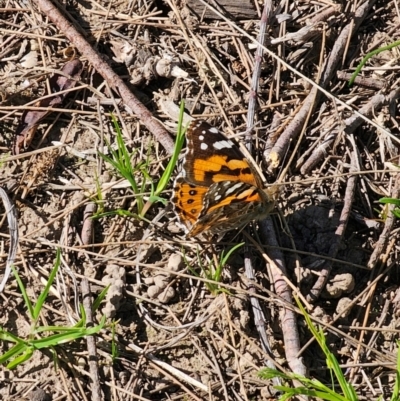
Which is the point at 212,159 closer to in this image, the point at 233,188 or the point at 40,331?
the point at 233,188

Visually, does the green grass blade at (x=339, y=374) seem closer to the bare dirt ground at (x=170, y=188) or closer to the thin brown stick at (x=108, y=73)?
the bare dirt ground at (x=170, y=188)

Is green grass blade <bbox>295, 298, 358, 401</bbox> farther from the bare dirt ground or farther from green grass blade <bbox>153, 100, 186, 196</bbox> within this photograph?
green grass blade <bbox>153, 100, 186, 196</bbox>

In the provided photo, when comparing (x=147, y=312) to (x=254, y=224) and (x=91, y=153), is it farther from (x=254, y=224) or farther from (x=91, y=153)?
(x=91, y=153)

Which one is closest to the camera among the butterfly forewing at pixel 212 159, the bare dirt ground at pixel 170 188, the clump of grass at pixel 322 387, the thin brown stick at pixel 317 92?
the clump of grass at pixel 322 387

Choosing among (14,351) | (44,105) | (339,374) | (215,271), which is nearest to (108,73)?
(44,105)

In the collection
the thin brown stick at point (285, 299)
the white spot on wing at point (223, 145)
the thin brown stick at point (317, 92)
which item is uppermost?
the white spot on wing at point (223, 145)

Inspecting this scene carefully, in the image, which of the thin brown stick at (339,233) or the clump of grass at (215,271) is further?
the thin brown stick at (339,233)

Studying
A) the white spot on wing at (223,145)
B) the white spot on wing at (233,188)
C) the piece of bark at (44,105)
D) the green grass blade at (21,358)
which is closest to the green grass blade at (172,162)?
the white spot on wing at (223,145)
